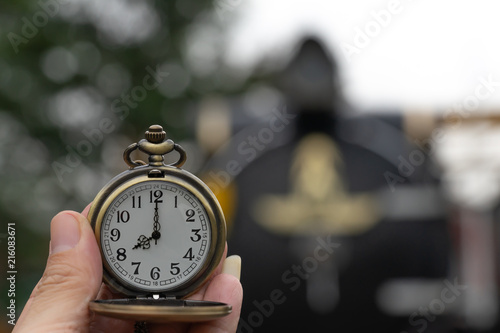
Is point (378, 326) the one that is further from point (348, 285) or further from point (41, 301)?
point (41, 301)

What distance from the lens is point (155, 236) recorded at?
2318mm

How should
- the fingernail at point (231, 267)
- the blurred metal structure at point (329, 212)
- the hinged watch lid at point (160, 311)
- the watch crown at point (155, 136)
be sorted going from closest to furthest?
the hinged watch lid at point (160, 311) < the watch crown at point (155, 136) < the fingernail at point (231, 267) < the blurred metal structure at point (329, 212)

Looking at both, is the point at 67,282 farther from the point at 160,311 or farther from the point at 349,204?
the point at 349,204

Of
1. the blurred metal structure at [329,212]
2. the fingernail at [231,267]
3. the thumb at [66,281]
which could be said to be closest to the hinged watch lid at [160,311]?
the thumb at [66,281]

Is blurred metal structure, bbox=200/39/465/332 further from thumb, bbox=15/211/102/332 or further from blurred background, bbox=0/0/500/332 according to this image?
thumb, bbox=15/211/102/332

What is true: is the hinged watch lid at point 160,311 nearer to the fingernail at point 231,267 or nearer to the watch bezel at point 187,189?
the watch bezel at point 187,189

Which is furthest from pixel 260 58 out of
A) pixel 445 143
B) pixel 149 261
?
pixel 149 261

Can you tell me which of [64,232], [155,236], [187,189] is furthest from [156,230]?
[64,232]

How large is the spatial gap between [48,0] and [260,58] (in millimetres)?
3071

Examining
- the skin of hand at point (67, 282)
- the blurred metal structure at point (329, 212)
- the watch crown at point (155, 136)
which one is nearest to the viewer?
the skin of hand at point (67, 282)

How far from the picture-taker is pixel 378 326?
19.6 feet

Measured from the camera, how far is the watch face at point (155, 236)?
2309mm

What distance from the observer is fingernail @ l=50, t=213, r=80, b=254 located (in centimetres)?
224

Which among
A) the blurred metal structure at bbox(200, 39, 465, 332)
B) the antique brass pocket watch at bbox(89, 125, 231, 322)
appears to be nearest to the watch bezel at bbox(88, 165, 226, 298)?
the antique brass pocket watch at bbox(89, 125, 231, 322)
